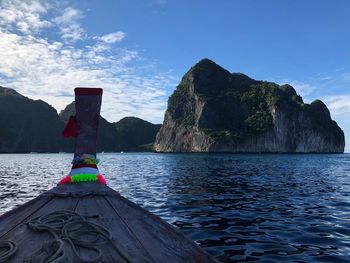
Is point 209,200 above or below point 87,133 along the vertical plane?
below

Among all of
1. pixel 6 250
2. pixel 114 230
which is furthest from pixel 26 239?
pixel 114 230

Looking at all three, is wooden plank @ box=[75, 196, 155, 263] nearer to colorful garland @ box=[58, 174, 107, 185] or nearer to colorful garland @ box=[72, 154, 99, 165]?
colorful garland @ box=[58, 174, 107, 185]

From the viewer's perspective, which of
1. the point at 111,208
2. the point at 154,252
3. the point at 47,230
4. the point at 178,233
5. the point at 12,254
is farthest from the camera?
the point at 111,208

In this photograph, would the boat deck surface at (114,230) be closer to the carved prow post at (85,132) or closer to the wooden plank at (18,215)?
the wooden plank at (18,215)

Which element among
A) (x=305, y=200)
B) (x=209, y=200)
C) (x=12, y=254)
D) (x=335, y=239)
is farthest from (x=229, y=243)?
(x=305, y=200)

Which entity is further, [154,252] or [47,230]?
[47,230]

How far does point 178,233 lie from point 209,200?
1246 cm

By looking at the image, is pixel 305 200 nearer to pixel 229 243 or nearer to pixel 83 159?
pixel 229 243

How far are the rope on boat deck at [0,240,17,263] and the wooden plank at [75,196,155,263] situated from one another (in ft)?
2.80

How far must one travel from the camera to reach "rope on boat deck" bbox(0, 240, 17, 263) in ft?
9.55

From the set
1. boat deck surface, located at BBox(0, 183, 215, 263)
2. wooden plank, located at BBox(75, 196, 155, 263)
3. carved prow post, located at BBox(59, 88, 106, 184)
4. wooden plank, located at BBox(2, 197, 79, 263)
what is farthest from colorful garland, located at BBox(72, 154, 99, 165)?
wooden plank, located at BBox(2, 197, 79, 263)

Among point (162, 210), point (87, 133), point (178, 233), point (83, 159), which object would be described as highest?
point (87, 133)

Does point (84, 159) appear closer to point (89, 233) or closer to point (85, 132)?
point (85, 132)

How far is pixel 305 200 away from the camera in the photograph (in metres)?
16.5
